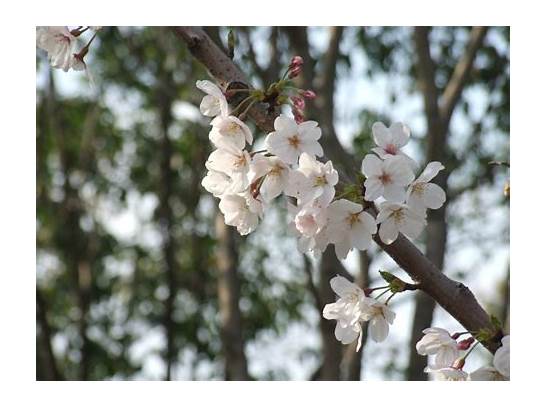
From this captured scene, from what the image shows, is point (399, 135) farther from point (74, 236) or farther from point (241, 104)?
point (74, 236)

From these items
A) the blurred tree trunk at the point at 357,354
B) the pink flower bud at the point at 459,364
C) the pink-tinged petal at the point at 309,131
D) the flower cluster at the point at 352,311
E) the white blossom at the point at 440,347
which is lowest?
the blurred tree trunk at the point at 357,354

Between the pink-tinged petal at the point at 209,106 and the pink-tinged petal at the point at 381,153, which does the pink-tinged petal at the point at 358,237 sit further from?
the pink-tinged petal at the point at 209,106

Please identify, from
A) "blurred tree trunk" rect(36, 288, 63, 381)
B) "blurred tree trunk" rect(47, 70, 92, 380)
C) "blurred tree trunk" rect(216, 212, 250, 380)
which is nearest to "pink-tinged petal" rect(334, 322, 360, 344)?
"blurred tree trunk" rect(216, 212, 250, 380)

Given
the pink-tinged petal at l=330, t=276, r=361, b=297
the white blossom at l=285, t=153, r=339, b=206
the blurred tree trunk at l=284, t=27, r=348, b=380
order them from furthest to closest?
1. the blurred tree trunk at l=284, t=27, r=348, b=380
2. the pink-tinged petal at l=330, t=276, r=361, b=297
3. the white blossom at l=285, t=153, r=339, b=206

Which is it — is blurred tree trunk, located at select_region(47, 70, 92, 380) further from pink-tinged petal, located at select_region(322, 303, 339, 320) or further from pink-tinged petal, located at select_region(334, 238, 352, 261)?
pink-tinged petal, located at select_region(334, 238, 352, 261)

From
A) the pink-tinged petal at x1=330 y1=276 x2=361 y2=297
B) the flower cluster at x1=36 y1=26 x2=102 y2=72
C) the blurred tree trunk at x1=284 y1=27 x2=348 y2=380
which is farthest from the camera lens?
the blurred tree trunk at x1=284 y1=27 x2=348 y2=380

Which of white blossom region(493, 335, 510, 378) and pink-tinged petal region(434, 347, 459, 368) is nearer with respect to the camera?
white blossom region(493, 335, 510, 378)

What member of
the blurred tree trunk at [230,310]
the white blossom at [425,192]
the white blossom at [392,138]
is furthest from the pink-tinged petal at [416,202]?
the blurred tree trunk at [230,310]

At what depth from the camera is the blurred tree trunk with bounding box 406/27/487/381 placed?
4.17m

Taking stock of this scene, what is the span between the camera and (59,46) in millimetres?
2006

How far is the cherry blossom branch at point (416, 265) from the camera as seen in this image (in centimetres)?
171

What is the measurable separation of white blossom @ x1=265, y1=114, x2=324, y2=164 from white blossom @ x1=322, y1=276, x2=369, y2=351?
315 millimetres

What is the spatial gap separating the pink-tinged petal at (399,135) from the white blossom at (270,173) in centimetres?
32

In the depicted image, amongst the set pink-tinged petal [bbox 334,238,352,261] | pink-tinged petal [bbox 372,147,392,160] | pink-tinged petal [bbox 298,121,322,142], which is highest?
pink-tinged petal [bbox 298,121,322,142]
